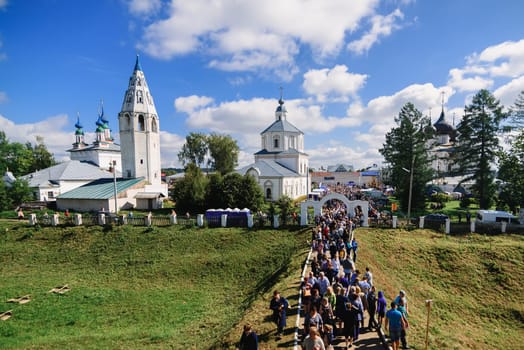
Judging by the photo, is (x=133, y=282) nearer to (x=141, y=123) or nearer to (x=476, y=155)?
(x=141, y=123)

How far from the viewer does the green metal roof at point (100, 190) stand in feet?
97.5

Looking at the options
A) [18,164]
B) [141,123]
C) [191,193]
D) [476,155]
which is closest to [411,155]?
[476,155]

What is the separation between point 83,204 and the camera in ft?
99.3

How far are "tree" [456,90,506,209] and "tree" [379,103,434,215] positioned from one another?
347 centimetres

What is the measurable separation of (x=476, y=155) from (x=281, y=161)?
2441 centimetres

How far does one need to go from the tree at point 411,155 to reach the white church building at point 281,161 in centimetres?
1322

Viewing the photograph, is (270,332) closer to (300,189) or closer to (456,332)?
(456,332)

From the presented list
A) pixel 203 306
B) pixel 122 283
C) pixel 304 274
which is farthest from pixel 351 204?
pixel 122 283

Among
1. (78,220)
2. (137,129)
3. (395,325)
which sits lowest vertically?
(395,325)

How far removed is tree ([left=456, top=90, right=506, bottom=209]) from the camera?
94.5 feet

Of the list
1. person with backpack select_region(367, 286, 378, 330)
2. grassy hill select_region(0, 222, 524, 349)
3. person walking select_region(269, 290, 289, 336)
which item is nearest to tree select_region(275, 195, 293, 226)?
grassy hill select_region(0, 222, 524, 349)

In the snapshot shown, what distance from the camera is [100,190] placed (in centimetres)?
3072

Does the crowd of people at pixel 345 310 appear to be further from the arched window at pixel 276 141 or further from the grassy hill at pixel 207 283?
the arched window at pixel 276 141

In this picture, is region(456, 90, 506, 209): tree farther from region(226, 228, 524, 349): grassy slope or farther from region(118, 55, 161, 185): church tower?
region(118, 55, 161, 185): church tower
